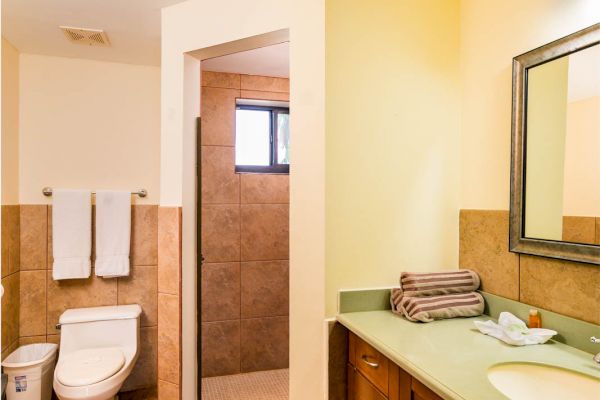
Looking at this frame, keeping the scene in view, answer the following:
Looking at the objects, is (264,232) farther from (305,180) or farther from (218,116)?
(305,180)

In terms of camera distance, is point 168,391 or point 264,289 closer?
point 168,391

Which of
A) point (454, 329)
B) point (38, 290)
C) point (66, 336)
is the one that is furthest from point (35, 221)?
point (454, 329)

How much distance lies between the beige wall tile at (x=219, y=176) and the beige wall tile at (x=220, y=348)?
0.96 metres

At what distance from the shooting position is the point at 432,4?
1.89 metres

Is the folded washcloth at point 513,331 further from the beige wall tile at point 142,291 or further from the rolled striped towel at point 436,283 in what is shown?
the beige wall tile at point 142,291

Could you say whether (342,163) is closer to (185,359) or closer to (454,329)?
(454,329)

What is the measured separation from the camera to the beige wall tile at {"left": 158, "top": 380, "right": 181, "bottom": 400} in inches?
85.5

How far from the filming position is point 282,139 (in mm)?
3404

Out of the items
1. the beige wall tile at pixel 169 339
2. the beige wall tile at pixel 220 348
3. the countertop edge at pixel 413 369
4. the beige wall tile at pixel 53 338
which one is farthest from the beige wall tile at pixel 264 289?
the countertop edge at pixel 413 369

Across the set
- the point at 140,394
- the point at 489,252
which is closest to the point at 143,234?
the point at 140,394

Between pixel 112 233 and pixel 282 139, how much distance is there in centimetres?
148

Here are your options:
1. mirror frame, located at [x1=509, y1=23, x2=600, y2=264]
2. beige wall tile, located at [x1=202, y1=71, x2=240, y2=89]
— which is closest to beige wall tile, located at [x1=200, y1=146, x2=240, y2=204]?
beige wall tile, located at [x1=202, y1=71, x2=240, y2=89]

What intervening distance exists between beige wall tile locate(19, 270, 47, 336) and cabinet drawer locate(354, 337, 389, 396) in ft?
7.25

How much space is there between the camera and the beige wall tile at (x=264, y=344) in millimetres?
3203
